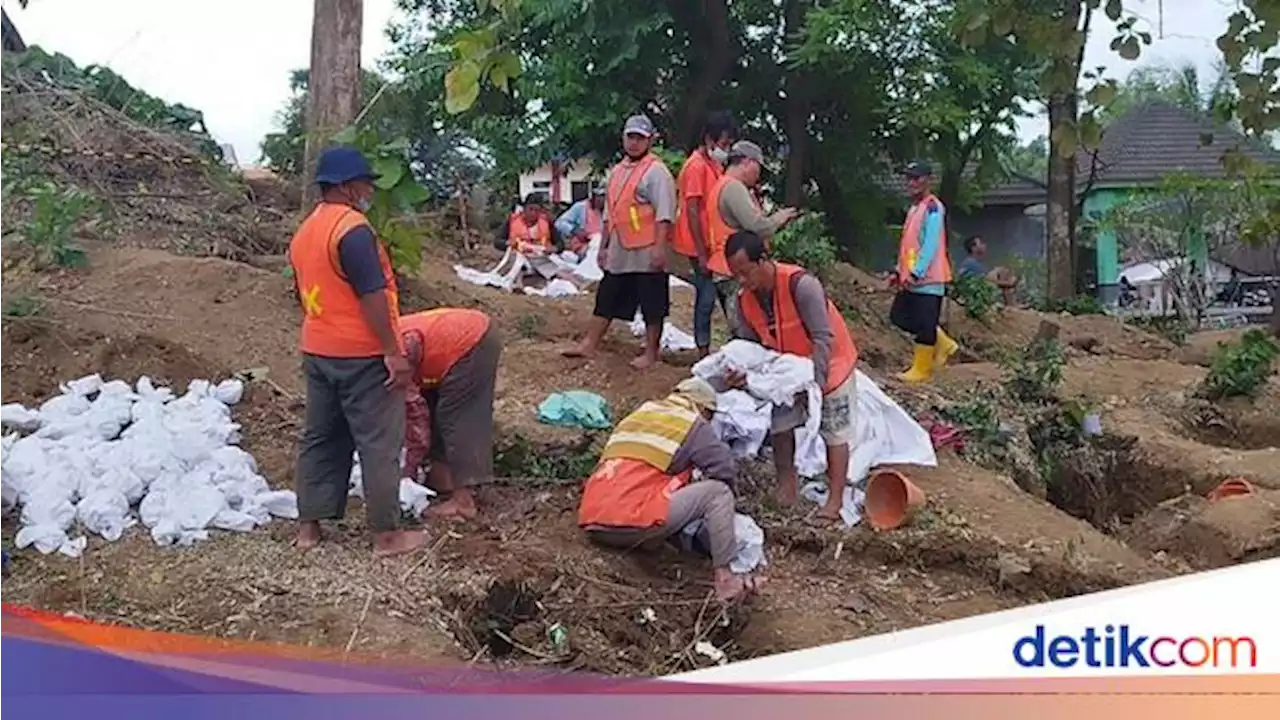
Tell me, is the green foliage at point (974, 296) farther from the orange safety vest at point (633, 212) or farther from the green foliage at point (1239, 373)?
the orange safety vest at point (633, 212)

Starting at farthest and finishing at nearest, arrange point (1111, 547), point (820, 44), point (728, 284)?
1. point (820, 44)
2. point (728, 284)
3. point (1111, 547)

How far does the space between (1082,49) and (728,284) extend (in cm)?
302

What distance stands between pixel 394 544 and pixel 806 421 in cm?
195

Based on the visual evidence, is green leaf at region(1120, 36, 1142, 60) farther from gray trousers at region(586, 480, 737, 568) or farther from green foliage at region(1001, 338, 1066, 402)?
green foliage at region(1001, 338, 1066, 402)

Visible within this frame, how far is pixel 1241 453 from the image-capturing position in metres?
8.75

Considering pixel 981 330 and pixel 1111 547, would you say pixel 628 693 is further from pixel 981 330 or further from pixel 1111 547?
pixel 981 330

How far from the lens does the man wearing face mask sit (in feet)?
25.1

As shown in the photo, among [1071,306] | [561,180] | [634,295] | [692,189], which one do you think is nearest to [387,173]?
[634,295]

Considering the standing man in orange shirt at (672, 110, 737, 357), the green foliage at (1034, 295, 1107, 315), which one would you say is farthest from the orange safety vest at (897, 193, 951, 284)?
the green foliage at (1034, 295, 1107, 315)

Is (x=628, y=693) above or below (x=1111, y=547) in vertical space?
above

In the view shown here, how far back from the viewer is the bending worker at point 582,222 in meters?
14.8

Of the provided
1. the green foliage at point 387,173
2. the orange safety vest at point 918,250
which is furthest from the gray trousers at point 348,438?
the orange safety vest at point 918,250

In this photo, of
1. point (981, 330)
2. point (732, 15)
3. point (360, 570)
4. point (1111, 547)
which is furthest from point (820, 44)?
point (360, 570)

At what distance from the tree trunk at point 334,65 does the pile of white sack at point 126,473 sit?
2.79m
